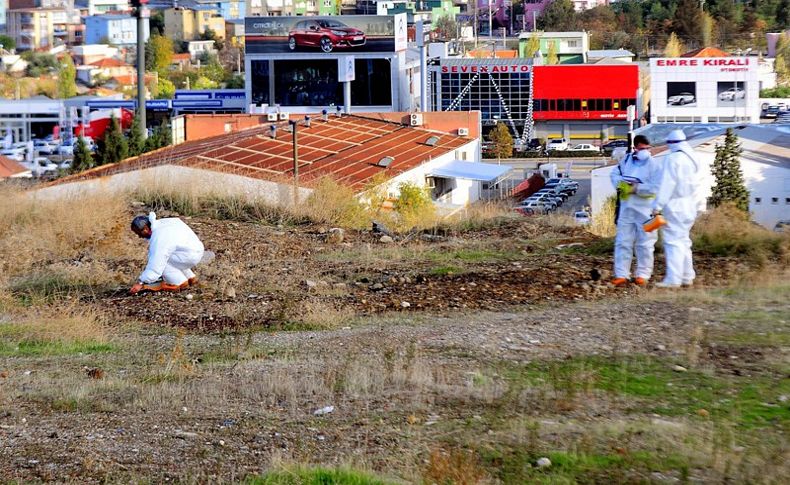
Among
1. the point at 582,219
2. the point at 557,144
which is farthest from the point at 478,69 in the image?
the point at 582,219

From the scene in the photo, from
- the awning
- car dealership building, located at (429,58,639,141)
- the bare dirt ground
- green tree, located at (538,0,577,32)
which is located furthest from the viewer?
green tree, located at (538,0,577,32)

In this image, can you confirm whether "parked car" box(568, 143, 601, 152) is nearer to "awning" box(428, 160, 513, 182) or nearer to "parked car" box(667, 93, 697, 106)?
"parked car" box(667, 93, 697, 106)

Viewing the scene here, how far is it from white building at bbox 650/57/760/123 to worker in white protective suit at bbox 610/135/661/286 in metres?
54.3

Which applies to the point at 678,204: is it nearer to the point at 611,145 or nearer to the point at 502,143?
the point at 502,143

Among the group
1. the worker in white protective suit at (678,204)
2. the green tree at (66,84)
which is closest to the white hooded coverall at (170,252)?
the worker in white protective suit at (678,204)

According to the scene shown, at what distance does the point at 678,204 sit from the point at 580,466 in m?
5.98

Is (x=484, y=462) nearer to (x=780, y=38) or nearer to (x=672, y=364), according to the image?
(x=672, y=364)

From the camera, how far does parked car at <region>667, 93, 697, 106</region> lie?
6569 cm

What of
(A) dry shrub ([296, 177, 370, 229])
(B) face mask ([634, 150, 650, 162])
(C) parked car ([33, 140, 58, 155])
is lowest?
(C) parked car ([33, 140, 58, 155])

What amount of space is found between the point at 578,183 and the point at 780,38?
48.7m

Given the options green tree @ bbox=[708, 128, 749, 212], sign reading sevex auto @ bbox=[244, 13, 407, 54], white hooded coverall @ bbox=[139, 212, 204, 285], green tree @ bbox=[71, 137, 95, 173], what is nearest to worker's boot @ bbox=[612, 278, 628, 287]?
white hooded coverall @ bbox=[139, 212, 204, 285]

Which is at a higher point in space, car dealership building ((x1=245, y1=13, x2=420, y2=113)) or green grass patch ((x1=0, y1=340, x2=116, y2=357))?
car dealership building ((x1=245, y1=13, x2=420, y2=113))

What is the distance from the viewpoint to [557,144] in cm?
6981

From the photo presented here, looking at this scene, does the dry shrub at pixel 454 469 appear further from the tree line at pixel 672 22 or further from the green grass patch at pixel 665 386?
the tree line at pixel 672 22
